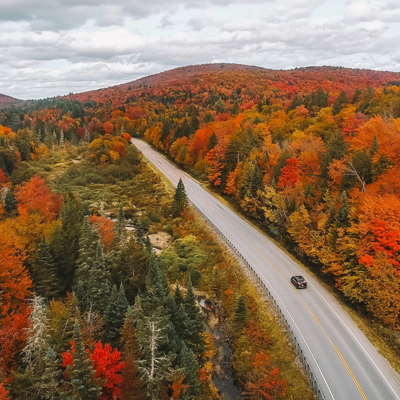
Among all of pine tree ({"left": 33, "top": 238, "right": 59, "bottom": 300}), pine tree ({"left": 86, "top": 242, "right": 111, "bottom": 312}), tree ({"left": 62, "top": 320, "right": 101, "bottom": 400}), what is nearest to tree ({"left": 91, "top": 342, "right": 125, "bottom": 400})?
tree ({"left": 62, "top": 320, "right": 101, "bottom": 400})

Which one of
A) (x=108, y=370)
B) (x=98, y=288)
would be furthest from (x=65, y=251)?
(x=108, y=370)

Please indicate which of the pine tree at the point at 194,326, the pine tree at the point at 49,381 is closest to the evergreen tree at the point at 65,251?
the pine tree at the point at 194,326

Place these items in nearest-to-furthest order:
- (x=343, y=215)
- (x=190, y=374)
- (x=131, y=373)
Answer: (x=131, y=373) < (x=190, y=374) < (x=343, y=215)

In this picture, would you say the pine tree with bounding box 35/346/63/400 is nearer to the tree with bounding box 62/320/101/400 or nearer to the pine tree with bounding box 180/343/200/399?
the tree with bounding box 62/320/101/400

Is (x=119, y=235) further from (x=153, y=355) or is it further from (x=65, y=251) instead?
(x=153, y=355)

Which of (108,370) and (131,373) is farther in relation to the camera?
(108,370)

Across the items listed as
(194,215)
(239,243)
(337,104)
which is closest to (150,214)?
(194,215)

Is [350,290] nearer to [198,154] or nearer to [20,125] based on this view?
[198,154]
